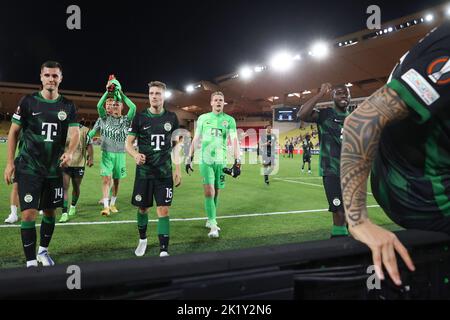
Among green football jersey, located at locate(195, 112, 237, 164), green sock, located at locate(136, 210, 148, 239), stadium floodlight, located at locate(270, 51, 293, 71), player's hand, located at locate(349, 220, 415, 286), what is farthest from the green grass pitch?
stadium floodlight, located at locate(270, 51, 293, 71)

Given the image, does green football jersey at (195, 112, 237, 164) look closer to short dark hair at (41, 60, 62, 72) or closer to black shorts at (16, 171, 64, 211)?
black shorts at (16, 171, 64, 211)

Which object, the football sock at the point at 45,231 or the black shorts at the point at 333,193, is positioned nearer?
the football sock at the point at 45,231

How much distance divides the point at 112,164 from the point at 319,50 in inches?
1364

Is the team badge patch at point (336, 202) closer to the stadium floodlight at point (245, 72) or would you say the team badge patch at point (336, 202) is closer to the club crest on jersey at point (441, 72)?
the club crest on jersey at point (441, 72)

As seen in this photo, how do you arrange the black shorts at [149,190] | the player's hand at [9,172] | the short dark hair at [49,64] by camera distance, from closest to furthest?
the player's hand at [9,172] → the short dark hair at [49,64] → the black shorts at [149,190]

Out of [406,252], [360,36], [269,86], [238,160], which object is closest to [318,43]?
[360,36]

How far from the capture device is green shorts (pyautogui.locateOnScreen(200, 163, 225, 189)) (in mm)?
6141

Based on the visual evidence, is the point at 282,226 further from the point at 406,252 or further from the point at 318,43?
Result: the point at 318,43

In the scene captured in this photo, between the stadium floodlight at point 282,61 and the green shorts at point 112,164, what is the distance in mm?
36927

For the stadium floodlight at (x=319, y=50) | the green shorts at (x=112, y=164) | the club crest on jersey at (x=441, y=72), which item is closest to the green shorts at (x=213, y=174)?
the green shorts at (x=112, y=164)

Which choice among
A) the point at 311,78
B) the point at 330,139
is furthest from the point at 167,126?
the point at 311,78

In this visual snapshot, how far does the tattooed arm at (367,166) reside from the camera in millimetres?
1124
